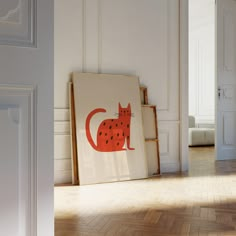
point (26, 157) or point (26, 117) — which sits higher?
point (26, 117)

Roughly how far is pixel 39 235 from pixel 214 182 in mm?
3098

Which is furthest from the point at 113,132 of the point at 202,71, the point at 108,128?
the point at 202,71

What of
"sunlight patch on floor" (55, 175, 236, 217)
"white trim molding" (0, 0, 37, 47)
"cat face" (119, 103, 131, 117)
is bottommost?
"sunlight patch on floor" (55, 175, 236, 217)

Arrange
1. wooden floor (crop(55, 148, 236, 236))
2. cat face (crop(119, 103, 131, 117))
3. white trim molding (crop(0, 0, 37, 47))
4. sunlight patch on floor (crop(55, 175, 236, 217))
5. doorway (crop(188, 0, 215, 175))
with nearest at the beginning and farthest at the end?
white trim molding (crop(0, 0, 37, 47))
wooden floor (crop(55, 148, 236, 236))
sunlight patch on floor (crop(55, 175, 236, 217))
cat face (crop(119, 103, 131, 117))
doorway (crop(188, 0, 215, 175))

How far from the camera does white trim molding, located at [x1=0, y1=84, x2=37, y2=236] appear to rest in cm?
128

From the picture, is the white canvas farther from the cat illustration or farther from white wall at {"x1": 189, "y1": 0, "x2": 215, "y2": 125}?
white wall at {"x1": 189, "y1": 0, "x2": 215, "y2": 125}

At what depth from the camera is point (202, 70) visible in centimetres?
982

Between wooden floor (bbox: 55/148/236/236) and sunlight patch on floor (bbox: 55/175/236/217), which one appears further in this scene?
sunlight patch on floor (bbox: 55/175/236/217)

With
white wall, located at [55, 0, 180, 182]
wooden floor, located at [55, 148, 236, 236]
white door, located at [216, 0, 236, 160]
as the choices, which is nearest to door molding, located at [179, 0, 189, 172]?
white wall, located at [55, 0, 180, 182]

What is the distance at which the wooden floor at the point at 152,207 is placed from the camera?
93.4 inches

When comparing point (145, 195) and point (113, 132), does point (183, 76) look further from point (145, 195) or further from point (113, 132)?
point (145, 195)

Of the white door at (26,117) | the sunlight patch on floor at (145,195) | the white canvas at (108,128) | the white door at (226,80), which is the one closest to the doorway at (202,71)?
the white door at (226,80)

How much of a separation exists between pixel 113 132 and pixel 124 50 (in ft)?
3.67

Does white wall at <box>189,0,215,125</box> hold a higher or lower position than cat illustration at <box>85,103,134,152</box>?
higher
